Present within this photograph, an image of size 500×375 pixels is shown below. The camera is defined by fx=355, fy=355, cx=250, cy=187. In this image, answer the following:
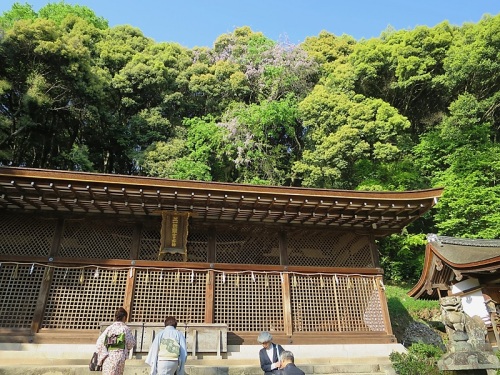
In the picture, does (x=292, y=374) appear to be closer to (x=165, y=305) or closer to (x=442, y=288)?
(x=165, y=305)

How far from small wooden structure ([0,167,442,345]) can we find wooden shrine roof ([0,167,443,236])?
0.03 metres

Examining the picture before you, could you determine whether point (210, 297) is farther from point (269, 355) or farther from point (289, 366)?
point (289, 366)

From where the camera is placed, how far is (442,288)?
43.3 ft

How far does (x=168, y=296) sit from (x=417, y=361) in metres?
6.09

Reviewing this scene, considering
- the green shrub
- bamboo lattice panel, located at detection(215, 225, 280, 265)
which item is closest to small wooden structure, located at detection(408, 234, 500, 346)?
the green shrub

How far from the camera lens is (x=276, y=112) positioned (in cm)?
2362

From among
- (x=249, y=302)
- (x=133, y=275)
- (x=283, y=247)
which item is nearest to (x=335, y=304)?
(x=283, y=247)

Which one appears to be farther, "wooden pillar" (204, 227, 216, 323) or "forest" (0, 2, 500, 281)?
"forest" (0, 2, 500, 281)

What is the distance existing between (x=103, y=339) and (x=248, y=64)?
1015 inches

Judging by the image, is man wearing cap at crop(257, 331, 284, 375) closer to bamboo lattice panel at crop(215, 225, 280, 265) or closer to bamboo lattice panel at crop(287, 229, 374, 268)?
bamboo lattice panel at crop(215, 225, 280, 265)

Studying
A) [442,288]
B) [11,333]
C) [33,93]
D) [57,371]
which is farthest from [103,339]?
[33,93]

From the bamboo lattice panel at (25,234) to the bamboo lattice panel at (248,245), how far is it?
4532 mm

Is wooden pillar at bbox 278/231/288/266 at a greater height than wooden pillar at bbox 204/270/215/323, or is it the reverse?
wooden pillar at bbox 278/231/288/266

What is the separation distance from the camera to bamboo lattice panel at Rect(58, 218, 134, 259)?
960 cm
